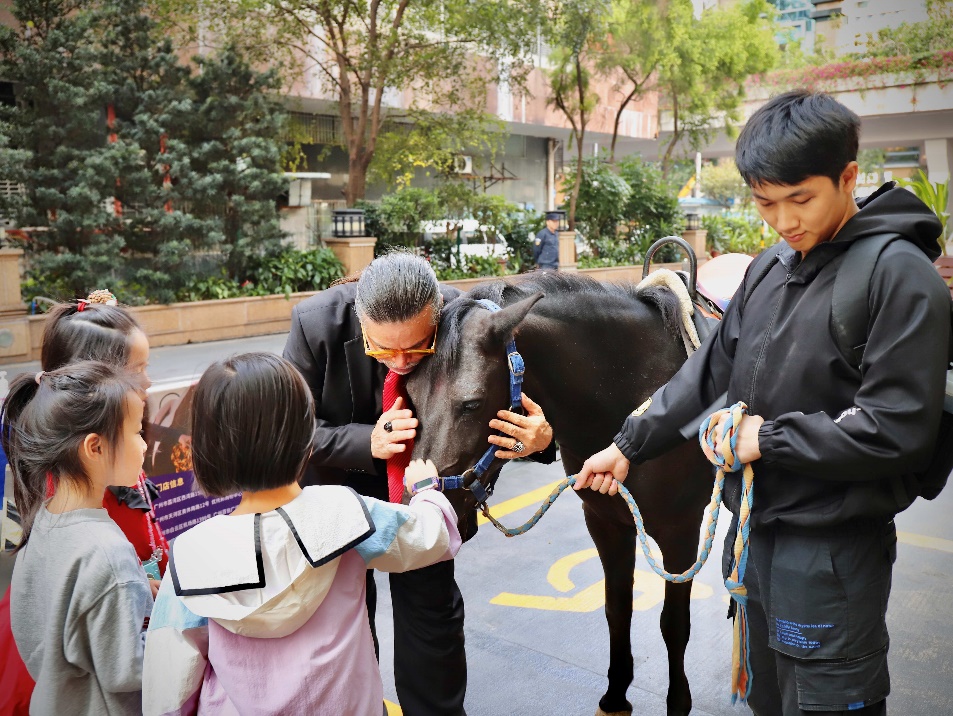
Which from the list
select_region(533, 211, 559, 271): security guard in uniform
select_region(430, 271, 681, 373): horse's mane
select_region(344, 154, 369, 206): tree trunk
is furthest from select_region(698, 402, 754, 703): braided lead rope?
select_region(344, 154, 369, 206): tree trunk

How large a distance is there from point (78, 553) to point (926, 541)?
4.76 metres

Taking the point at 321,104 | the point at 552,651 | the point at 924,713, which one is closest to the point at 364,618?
the point at 552,651

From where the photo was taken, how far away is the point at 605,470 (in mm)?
2205

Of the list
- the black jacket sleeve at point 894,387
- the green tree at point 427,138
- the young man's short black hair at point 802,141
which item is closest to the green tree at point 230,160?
the green tree at point 427,138

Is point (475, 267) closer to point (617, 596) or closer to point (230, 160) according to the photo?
point (230, 160)

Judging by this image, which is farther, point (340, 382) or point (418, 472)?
point (340, 382)

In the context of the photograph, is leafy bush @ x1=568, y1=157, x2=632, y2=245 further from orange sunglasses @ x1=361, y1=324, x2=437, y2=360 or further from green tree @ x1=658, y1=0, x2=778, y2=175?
orange sunglasses @ x1=361, y1=324, x2=437, y2=360

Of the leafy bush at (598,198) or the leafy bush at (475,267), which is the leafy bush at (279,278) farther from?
the leafy bush at (598,198)

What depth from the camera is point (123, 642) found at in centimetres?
172

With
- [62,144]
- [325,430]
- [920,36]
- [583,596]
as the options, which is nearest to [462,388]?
[325,430]

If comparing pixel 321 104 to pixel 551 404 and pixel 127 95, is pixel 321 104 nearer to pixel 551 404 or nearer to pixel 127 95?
pixel 127 95

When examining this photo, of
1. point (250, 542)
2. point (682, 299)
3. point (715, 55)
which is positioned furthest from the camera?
point (715, 55)

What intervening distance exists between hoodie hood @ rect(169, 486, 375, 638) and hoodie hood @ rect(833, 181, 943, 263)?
3.91ft

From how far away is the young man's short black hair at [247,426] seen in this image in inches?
61.3
